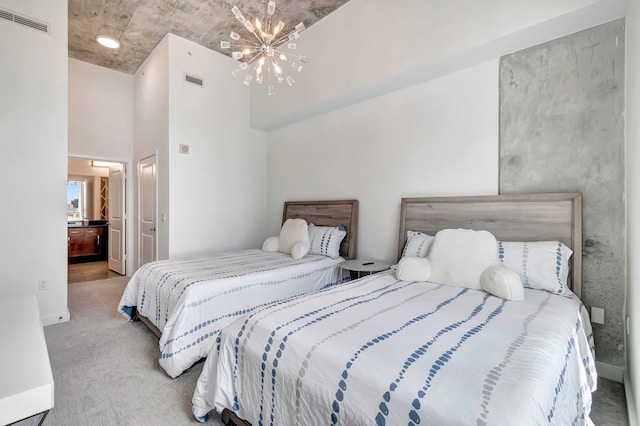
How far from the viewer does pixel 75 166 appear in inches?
282

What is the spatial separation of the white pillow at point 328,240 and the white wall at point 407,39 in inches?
61.9

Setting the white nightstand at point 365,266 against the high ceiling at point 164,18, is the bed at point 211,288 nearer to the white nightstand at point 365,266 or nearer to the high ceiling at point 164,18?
the white nightstand at point 365,266

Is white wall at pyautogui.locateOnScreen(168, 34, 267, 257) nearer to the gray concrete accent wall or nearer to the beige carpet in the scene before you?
the beige carpet

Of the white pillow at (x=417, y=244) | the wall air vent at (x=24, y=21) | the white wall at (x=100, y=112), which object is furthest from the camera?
the white wall at (x=100, y=112)

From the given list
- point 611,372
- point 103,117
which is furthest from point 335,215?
point 103,117

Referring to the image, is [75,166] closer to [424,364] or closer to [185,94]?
[185,94]

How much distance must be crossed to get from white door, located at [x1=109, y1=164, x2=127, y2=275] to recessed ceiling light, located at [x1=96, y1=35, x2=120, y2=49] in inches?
75.6

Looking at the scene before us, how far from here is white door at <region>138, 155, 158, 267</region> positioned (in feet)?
14.2

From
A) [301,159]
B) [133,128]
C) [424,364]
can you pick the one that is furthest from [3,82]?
[424,364]

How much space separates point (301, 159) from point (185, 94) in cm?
182

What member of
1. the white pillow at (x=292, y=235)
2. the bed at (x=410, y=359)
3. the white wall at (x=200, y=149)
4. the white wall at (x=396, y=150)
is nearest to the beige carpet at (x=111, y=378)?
the bed at (x=410, y=359)

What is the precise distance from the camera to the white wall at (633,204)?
1547mm

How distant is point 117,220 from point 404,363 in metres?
6.09

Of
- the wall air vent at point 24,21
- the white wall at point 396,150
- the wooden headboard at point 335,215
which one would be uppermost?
the wall air vent at point 24,21
